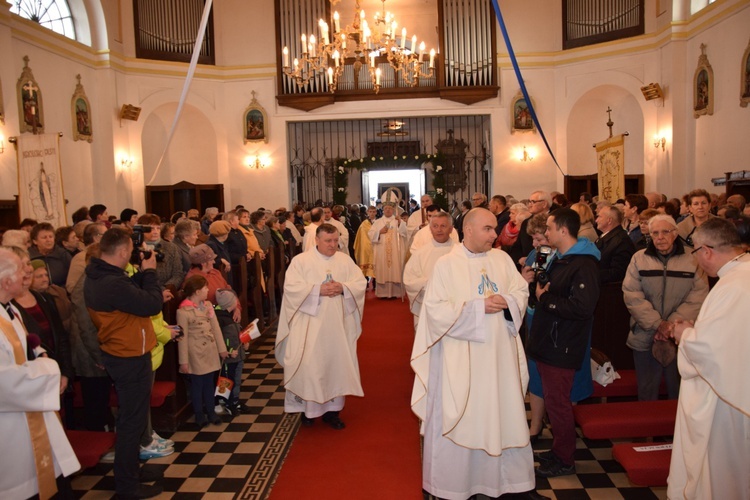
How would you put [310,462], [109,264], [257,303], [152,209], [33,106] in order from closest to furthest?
[109,264], [310,462], [257,303], [33,106], [152,209]

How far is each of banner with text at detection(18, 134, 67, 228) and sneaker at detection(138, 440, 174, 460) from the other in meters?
6.70

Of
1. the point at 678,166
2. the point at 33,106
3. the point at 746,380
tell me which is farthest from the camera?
the point at 678,166

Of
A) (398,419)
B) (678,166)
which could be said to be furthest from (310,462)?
(678,166)

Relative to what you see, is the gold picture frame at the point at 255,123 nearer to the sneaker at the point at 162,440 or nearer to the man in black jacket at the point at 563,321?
the sneaker at the point at 162,440

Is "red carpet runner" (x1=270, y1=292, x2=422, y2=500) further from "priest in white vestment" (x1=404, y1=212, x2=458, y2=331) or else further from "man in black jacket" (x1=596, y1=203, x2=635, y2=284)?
"man in black jacket" (x1=596, y1=203, x2=635, y2=284)

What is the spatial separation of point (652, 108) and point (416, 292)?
11285 millimetres

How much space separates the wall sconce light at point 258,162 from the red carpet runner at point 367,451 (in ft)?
35.3

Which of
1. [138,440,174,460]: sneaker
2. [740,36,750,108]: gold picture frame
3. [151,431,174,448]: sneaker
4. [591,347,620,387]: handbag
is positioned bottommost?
[138,440,174,460]: sneaker

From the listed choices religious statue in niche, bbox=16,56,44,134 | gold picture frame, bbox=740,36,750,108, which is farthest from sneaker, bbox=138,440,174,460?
gold picture frame, bbox=740,36,750,108

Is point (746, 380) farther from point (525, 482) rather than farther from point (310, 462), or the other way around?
point (310, 462)

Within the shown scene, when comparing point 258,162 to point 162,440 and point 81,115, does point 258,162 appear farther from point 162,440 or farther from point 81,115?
point 162,440

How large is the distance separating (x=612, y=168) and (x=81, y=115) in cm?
1129

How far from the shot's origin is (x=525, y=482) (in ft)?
13.6

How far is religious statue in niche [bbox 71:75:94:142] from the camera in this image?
44.7 feet
